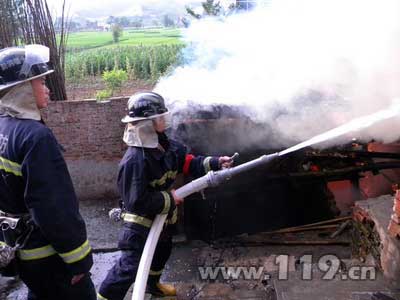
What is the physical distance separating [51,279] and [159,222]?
3.28ft

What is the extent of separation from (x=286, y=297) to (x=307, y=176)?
172 centimetres

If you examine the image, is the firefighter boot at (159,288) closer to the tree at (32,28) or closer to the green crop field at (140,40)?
the tree at (32,28)

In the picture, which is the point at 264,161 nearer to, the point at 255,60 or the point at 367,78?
the point at 367,78

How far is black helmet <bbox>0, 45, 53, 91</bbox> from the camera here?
2578 millimetres

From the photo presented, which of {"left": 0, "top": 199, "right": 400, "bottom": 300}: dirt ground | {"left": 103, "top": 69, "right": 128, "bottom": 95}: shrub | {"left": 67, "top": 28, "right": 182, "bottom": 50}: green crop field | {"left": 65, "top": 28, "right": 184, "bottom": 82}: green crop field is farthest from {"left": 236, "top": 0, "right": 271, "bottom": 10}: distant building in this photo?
{"left": 67, "top": 28, "right": 182, "bottom": 50}: green crop field

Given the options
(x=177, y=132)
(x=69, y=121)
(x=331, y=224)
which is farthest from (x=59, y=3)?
(x=331, y=224)

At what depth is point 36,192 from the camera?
2438 mm

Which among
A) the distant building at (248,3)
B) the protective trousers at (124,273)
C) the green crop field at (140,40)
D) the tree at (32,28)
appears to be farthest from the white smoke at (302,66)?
the green crop field at (140,40)

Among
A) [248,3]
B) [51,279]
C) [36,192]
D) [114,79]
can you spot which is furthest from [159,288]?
[114,79]

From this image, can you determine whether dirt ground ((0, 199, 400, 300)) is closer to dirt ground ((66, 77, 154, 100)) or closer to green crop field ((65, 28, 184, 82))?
dirt ground ((66, 77, 154, 100))

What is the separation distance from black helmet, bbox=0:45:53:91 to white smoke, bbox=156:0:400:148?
2.32m

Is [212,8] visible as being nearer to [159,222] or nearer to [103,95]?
[103,95]

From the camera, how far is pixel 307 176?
491cm

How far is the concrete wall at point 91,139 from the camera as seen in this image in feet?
20.6
